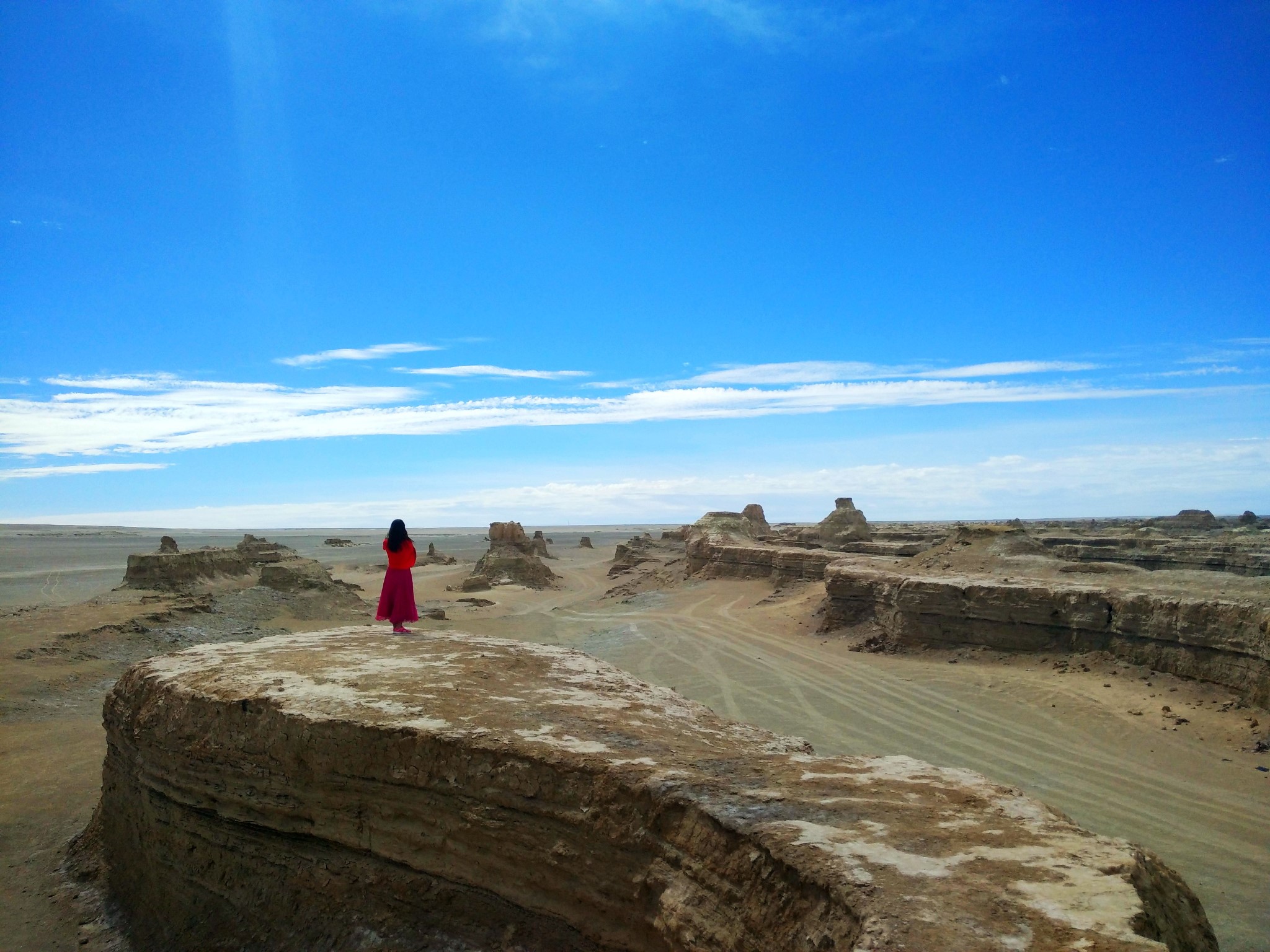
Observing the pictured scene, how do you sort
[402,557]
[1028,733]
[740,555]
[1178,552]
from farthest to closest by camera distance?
[1178,552]
[740,555]
[1028,733]
[402,557]

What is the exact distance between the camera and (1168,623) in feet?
34.2

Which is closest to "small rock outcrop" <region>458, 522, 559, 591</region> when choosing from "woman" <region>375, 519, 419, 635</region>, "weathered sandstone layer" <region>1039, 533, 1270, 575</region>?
"weathered sandstone layer" <region>1039, 533, 1270, 575</region>

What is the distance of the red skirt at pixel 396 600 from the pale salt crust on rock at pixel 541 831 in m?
2.33

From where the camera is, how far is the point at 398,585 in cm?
891

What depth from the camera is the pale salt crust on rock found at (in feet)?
9.41

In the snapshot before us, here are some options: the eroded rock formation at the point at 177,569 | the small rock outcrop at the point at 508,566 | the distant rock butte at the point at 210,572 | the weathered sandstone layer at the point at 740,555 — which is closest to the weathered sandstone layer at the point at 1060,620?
the weathered sandstone layer at the point at 740,555

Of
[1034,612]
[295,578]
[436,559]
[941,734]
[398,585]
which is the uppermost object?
[398,585]

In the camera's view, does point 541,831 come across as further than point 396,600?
No

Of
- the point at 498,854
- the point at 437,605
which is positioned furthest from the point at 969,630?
the point at 437,605

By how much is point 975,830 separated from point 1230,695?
341 inches

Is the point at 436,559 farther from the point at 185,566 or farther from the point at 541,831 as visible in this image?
the point at 541,831

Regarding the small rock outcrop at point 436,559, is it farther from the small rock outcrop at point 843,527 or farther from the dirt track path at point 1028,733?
the dirt track path at point 1028,733

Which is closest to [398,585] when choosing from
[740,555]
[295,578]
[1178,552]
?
[295,578]

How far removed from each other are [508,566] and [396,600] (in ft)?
73.0
